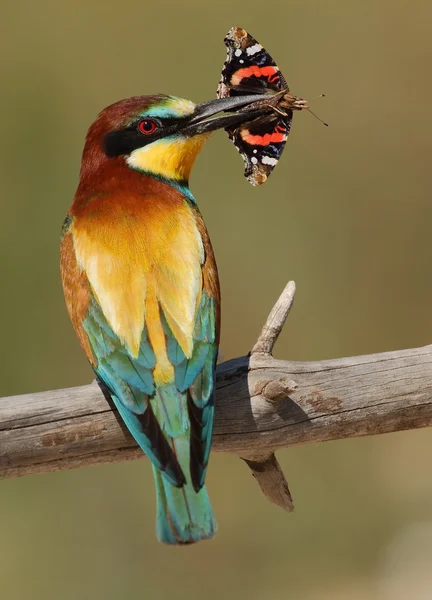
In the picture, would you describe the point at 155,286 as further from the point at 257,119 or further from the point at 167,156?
the point at 257,119

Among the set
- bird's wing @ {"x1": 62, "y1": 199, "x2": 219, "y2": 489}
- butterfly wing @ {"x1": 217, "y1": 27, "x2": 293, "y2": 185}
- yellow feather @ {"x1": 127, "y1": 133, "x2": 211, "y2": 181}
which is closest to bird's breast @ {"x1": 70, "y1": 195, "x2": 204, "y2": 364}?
bird's wing @ {"x1": 62, "y1": 199, "x2": 219, "y2": 489}

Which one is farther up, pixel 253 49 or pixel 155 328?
pixel 253 49

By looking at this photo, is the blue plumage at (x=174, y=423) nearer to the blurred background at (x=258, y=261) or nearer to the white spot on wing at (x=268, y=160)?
the white spot on wing at (x=268, y=160)

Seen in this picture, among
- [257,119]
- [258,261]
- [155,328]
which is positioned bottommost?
[258,261]

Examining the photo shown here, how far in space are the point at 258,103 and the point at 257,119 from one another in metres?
0.04

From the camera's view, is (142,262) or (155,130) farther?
(155,130)

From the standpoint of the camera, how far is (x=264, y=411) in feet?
7.36

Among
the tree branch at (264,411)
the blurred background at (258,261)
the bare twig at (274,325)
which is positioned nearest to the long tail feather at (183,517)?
the tree branch at (264,411)

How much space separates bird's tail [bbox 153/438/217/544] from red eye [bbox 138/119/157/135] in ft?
2.78

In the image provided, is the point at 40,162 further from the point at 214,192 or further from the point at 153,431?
the point at 153,431

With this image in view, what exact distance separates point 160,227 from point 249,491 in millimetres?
2082

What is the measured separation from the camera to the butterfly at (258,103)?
106 inches

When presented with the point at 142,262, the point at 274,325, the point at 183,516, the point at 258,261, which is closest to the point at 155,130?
the point at 142,262

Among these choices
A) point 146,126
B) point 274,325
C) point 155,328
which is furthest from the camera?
point 146,126
